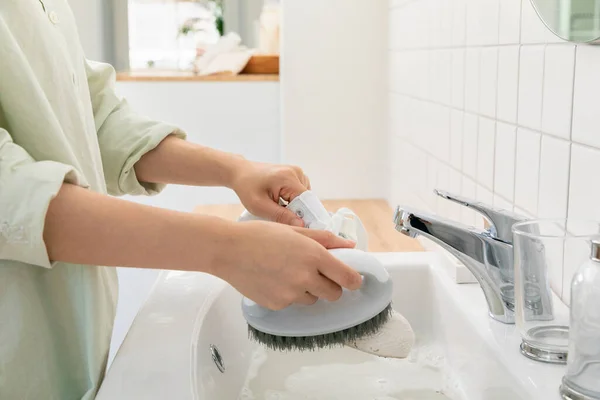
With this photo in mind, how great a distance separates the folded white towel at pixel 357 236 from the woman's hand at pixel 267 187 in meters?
0.02

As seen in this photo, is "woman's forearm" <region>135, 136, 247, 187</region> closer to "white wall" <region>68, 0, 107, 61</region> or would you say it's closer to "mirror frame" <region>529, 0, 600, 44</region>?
"mirror frame" <region>529, 0, 600, 44</region>

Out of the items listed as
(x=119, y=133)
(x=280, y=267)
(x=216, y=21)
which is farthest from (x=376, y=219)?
(x=216, y=21)

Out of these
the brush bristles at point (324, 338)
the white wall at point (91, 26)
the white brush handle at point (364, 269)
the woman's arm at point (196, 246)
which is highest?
the white wall at point (91, 26)

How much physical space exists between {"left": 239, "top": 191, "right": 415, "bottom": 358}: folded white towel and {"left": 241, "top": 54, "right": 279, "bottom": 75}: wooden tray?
1.42m

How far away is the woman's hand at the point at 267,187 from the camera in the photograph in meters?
0.87

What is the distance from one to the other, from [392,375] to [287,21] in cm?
109

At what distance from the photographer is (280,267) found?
59 cm

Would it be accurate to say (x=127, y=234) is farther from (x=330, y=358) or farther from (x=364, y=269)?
(x=330, y=358)

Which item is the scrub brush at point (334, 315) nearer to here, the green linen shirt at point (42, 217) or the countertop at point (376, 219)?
the green linen shirt at point (42, 217)

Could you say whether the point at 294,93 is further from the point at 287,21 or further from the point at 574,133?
the point at 574,133

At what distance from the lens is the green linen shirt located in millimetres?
580

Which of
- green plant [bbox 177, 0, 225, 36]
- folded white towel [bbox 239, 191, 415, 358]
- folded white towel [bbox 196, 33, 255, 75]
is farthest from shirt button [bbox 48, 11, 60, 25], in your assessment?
green plant [bbox 177, 0, 225, 36]

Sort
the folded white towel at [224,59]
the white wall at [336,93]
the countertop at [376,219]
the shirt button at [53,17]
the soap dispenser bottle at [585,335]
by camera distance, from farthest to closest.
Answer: the folded white towel at [224,59]
the white wall at [336,93]
the countertop at [376,219]
the shirt button at [53,17]
the soap dispenser bottle at [585,335]

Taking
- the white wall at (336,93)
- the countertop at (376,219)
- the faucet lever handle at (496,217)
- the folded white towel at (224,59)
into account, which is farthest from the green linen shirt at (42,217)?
the folded white towel at (224,59)
